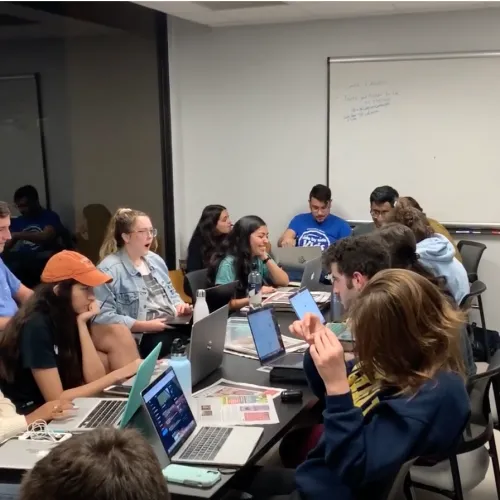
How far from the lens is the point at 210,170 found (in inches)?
227

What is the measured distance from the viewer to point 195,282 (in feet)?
13.1

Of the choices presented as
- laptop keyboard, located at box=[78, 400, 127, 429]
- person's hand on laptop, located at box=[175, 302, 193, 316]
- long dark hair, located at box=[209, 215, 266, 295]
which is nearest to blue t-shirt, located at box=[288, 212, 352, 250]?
long dark hair, located at box=[209, 215, 266, 295]

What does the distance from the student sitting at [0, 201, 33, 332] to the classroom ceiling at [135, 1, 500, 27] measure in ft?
6.32

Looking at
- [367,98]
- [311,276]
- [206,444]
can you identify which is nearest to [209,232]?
[311,276]

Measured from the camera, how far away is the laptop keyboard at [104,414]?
6.73 feet

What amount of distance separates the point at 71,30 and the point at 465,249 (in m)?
3.23

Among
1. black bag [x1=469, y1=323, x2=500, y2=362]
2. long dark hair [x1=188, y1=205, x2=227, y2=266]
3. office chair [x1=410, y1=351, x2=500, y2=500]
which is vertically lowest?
black bag [x1=469, y1=323, x2=500, y2=362]

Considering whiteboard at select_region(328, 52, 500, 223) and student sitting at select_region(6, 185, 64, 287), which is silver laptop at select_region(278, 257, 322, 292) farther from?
student sitting at select_region(6, 185, 64, 287)

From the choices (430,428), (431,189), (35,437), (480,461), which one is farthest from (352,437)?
(431,189)

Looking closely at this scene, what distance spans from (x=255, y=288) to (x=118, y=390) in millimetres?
1543

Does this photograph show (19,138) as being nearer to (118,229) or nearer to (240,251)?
(118,229)

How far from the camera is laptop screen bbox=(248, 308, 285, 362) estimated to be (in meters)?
2.57

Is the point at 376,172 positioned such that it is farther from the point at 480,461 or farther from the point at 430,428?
the point at 430,428

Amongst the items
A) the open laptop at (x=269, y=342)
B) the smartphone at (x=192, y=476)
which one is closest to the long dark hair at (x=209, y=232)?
the open laptop at (x=269, y=342)
